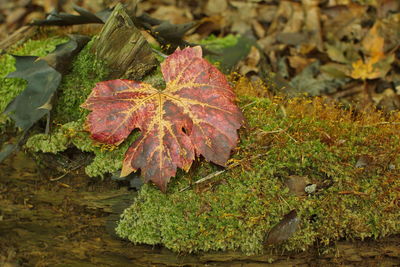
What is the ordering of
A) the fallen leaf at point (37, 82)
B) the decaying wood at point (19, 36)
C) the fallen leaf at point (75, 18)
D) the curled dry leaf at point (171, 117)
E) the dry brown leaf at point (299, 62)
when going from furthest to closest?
1. the dry brown leaf at point (299, 62)
2. the decaying wood at point (19, 36)
3. the fallen leaf at point (75, 18)
4. the fallen leaf at point (37, 82)
5. the curled dry leaf at point (171, 117)

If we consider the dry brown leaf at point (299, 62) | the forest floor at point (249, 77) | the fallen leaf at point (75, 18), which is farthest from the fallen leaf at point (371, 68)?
the fallen leaf at point (75, 18)

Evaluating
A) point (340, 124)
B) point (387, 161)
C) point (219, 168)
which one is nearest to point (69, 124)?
point (219, 168)

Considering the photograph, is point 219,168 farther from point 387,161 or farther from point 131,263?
point 387,161

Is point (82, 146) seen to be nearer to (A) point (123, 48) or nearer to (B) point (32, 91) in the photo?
(B) point (32, 91)

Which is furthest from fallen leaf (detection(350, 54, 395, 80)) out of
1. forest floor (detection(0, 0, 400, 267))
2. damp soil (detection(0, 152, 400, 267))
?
damp soil (detection(0, 152, 400, 267))

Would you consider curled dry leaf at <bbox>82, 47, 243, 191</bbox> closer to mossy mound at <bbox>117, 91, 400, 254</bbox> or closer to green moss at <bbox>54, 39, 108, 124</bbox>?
mossy mound at <bbox>117, 91, 400, 254</bbox>

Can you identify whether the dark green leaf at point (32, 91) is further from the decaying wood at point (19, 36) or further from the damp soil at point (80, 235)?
the decaying wood at point (19, 36)
